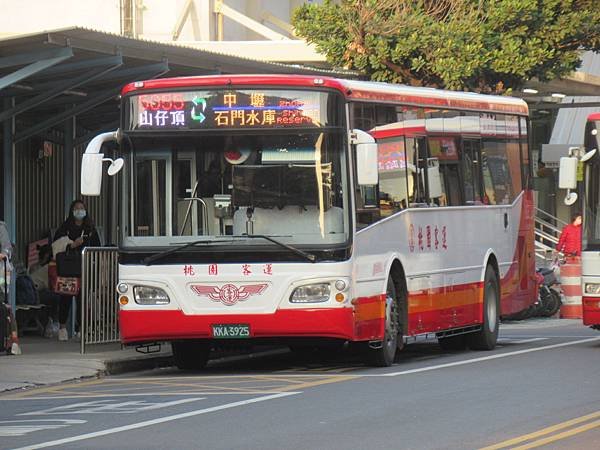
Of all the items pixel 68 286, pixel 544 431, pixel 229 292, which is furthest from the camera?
pixel 68 286

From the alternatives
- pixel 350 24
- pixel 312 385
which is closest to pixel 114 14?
pixel 350 24

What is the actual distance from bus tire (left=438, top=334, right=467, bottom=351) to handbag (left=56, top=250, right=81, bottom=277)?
16.0ft

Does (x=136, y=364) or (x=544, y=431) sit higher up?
(x=544, y=431)

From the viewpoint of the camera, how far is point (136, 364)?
18.7 m

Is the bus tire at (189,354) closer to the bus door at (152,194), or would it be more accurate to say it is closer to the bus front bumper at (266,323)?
the bus front bumper at (266,323)

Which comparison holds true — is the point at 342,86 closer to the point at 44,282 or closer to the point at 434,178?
the point at 434,178

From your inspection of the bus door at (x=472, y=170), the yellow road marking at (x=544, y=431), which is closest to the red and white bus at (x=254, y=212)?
the bus door at (x=472, y=170)

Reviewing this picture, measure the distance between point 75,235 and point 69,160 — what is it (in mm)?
2202

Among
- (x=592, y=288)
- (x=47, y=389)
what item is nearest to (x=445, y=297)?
(x=592, y=288)

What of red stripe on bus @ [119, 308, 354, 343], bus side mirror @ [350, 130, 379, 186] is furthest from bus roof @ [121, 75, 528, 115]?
red stripe on bus @ [119, 308, 354, 343]

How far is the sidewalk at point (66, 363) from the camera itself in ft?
54.7

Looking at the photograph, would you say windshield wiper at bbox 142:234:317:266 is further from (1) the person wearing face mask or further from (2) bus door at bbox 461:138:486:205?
(1) the person wearing face mask

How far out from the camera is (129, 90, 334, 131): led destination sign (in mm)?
16734

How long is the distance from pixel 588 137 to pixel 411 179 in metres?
3.22
